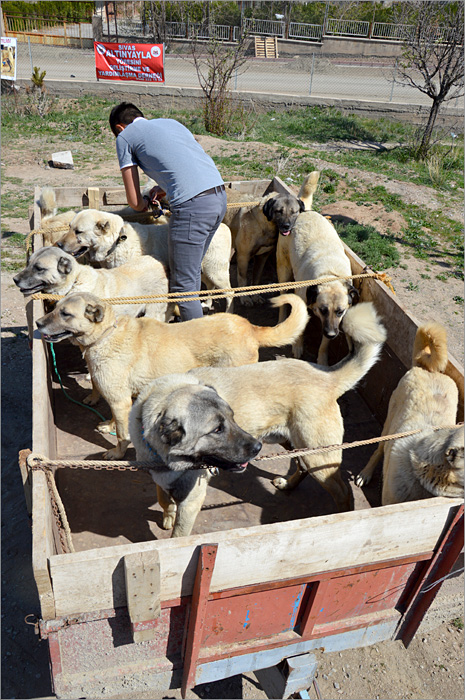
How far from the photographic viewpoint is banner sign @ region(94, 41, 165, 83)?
20.4 meters

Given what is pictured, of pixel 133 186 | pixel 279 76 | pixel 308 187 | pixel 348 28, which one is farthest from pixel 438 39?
pixel 348 28

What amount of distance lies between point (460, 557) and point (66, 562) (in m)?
2.45

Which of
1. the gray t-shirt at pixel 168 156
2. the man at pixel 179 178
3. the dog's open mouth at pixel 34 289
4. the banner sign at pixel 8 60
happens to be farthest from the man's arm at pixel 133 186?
the banner sign at pixel 8 60

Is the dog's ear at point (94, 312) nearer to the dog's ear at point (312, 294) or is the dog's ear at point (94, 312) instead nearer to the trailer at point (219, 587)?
the trailer at point (219, 587)

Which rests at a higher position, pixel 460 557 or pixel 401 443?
pixel 401 443

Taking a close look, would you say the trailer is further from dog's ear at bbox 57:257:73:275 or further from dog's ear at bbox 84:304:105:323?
dog's ear at bbox 57:257:73:275

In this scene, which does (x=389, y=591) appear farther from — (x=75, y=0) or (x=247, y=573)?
(x=75, y=0)

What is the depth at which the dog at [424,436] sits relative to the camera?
10.5 feet

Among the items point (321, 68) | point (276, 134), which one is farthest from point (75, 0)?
point (276, 134)

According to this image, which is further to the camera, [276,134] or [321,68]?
[321,68]

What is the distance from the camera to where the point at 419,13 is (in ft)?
50.5

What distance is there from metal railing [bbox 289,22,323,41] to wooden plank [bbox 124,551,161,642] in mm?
36489

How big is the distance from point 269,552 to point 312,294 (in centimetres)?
342

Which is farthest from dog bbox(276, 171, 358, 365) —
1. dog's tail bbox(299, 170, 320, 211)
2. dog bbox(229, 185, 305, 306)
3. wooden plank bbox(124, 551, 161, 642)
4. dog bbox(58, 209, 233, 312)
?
wooden plank bbox(124, 551, 161, 642)
